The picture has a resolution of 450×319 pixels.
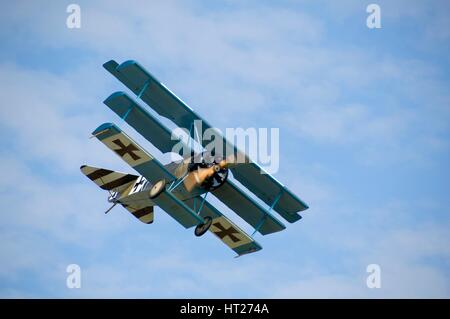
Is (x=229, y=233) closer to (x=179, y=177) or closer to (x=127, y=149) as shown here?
(x=179, y=177)

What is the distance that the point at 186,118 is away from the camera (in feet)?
125

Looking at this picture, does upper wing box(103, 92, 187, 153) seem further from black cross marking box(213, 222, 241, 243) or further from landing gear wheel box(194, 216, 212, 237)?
black cross marking box(213, 222, 241, 243)

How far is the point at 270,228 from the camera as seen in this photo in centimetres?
3962

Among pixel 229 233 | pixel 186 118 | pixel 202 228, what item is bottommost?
pixel 202 228

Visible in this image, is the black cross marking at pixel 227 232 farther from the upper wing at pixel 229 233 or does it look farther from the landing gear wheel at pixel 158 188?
the landing gear wheel at pixel 158 188

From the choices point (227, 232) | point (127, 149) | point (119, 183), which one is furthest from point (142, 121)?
point (227, 232)

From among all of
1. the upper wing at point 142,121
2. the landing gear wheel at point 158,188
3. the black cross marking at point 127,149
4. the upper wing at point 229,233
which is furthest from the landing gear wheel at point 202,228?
the black cross marking at point 127,149

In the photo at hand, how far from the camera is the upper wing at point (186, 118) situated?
3766 centimetres

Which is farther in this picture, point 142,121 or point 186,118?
point 186,118

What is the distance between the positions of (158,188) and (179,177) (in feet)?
3.76

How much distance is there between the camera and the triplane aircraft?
37.1 m
